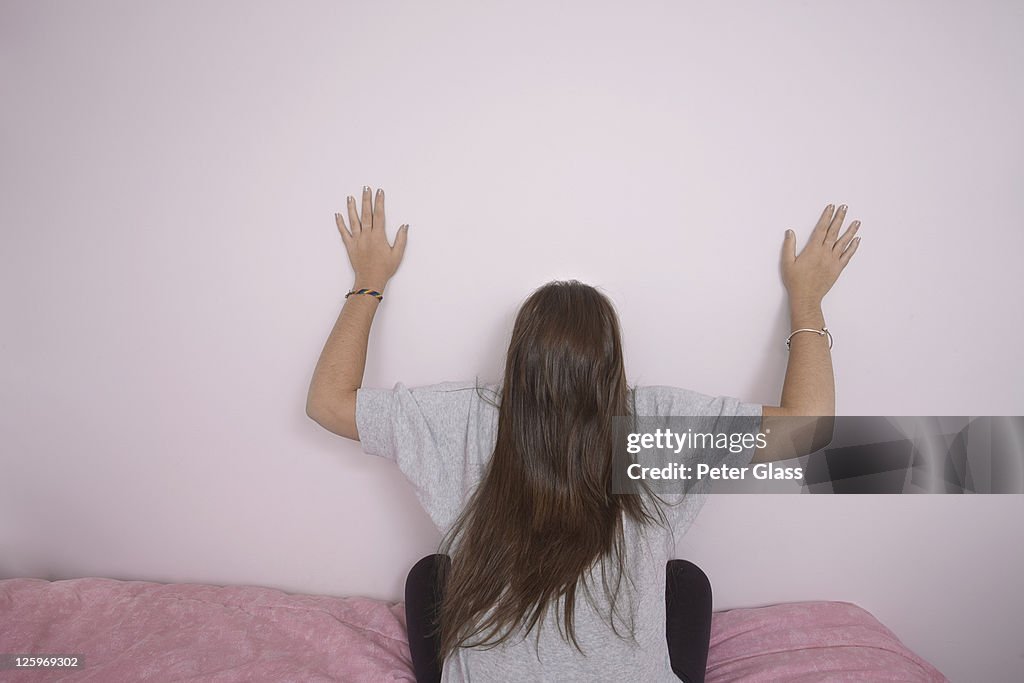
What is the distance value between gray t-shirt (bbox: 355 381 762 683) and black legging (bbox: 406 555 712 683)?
0.41 feet

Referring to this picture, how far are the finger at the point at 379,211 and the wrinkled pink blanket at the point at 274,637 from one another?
3.00 feet

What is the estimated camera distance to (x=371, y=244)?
132 cm

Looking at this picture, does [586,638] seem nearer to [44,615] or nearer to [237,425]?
[237,425]

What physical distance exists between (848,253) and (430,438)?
0.95m

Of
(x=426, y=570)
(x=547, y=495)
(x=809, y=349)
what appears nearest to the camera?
(x=547, y=495)

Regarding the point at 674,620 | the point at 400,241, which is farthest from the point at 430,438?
the point at 674,620

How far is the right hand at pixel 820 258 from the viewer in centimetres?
122

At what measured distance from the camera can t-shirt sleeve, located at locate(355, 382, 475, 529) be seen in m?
1.04

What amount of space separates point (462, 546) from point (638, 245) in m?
0.73

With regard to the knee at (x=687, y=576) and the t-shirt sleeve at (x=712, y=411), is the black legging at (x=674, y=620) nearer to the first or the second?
the knee at (x=687, y=576)

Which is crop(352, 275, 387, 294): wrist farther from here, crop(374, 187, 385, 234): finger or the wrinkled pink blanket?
the wrinkled pink blanket

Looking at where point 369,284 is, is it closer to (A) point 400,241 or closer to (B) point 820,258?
(A) point 400,241

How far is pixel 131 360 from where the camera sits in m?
1.51

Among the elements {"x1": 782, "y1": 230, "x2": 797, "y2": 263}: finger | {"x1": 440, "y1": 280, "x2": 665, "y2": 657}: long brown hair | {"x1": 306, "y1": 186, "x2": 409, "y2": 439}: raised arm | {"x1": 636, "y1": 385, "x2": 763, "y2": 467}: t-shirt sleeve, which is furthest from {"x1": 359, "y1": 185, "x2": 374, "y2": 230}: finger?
{"x1": 782, "y1": 230, "x2": 797, "y2": 263}: finger
